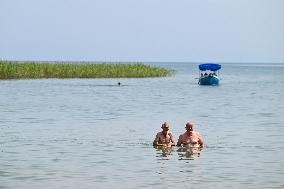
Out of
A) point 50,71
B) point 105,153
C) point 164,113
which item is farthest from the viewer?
point 50,71

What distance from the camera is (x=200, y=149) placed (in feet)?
83.8

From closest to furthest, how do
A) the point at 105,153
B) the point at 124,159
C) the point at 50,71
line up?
the point at 124,159 → the point at 105,153 → the point at 50,71

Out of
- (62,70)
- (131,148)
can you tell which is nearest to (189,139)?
→ (131,148)

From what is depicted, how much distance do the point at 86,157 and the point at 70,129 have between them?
9391mm

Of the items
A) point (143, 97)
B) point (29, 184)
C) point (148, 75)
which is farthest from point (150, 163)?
point (148, 75)

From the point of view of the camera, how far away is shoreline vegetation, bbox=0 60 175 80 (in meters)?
81.6

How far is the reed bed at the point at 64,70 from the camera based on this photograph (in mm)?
81625

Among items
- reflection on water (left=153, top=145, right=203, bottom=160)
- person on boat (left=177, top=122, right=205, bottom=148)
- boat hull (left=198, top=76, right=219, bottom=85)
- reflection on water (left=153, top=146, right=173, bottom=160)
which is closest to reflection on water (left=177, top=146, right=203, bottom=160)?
reflection on water (left=153, top=145, right=203, bottom=160)

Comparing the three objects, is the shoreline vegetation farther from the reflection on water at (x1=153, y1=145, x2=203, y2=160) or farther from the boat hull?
the reflection on water at (x1=153, y1=145, x2=203, y2=160)

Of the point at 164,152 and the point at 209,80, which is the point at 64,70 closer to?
the point at 209,80

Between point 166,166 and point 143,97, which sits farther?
point 143,97

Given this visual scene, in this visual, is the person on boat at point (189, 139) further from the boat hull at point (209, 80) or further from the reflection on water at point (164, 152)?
the boat hull at point (209, 80)

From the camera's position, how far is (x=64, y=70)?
8700 cm

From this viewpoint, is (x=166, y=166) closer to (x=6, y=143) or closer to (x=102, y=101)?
(x=6, y=143)
